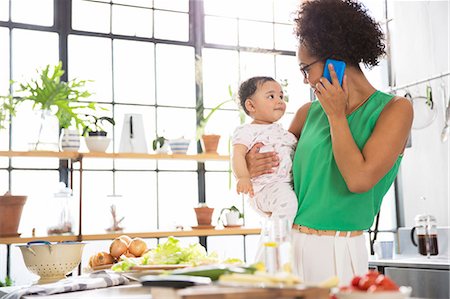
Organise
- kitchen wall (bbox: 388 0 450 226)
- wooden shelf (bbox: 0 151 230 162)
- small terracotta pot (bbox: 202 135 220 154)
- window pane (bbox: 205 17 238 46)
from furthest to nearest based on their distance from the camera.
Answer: window pane (bbox: 205 17 238 46) → small terracotta pot (bbox: 202 135 220 154) → kitchen wall (bbox: 388 0 450 226) → wooden shelf (bbox: 0 151 230 162)

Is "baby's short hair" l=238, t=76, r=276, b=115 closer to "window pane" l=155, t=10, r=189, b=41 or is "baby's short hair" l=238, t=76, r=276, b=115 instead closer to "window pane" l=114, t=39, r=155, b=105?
"window pane" l=114, t=39, r=155, b=105

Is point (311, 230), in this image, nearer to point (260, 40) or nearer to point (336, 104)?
point (336, 104)

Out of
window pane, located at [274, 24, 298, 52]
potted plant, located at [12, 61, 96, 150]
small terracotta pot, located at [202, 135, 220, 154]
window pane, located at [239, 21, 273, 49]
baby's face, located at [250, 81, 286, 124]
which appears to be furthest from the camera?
window pane, located at [274, 24, 298, 52]

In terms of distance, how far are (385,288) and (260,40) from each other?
4.59m

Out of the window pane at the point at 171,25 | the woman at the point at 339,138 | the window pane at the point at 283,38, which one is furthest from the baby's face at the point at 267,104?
the window pane at the point at 283,38

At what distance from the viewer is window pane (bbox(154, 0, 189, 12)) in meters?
5.20

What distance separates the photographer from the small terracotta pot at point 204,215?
465cm

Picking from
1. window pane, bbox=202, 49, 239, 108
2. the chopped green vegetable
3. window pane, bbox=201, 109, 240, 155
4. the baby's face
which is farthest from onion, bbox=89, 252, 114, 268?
window pane, bbox=202, 49, 239, 108

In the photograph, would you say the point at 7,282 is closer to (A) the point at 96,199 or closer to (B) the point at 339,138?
(A) the point at 96,199

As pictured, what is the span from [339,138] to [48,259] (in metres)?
1.25

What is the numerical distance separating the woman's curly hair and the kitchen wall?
247 centimetres

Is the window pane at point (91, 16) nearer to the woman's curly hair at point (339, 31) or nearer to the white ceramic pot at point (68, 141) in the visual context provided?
the white ceramic pot at point (68, 141)

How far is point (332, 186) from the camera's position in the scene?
1850 mm

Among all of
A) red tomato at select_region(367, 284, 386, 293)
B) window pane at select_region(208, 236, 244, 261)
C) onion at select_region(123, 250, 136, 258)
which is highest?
red tomato at select_region(367, 284, 386, 293)
